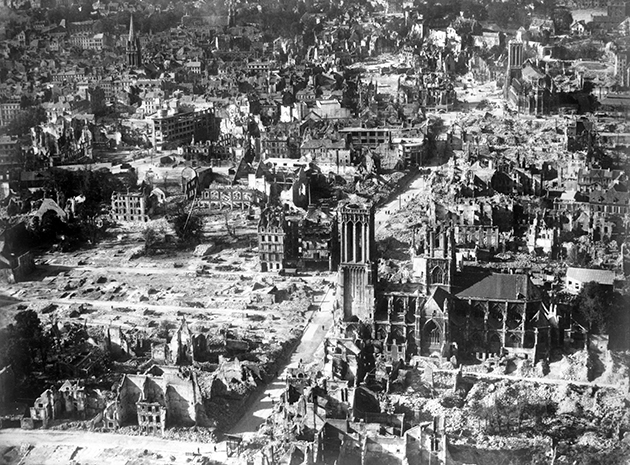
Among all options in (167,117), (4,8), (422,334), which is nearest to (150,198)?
(167,117)

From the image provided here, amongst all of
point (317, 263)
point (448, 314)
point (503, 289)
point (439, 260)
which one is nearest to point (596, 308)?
point (503, 289)

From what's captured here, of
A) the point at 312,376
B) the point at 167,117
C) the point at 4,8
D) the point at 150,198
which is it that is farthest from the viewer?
the point at 4,8

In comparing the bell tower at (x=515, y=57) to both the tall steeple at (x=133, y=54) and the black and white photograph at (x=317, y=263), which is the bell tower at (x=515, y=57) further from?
the tall steeple at (x=133, y=54)

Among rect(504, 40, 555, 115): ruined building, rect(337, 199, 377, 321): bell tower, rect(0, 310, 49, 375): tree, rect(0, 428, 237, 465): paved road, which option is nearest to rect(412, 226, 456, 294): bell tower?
rect(337, 199, 377, 321): bell tower

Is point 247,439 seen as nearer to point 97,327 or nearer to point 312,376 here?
point 312,376

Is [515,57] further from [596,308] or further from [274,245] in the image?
[596,308]

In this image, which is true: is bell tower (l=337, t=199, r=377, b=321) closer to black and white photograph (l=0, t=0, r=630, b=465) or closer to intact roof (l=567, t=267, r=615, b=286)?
black and white photograph (l=0, t=0, r=630, b=465)
